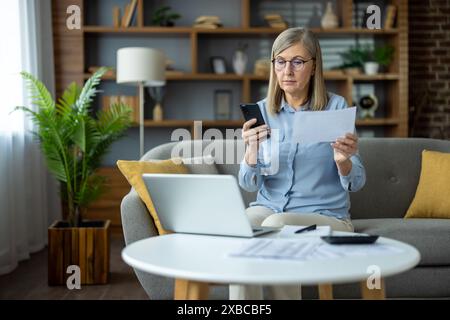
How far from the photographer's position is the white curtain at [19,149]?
158 inches

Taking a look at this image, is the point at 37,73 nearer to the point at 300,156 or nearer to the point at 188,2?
the point at 188,2

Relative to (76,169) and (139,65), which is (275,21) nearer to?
(139,65)

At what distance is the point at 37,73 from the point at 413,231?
3145 millimetres

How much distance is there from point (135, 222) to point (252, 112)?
729 mm

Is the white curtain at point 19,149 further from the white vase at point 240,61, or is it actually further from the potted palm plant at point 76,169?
the white vase at point 240,61

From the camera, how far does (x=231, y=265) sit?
1.34 meters

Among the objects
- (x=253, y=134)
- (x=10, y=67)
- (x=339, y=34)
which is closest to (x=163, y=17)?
(x=339, y=34)

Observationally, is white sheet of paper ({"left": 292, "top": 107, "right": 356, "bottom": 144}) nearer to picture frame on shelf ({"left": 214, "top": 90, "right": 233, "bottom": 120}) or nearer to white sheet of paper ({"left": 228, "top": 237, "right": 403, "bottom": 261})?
white sheet of paper ({"left": 228, "top": 237, "right": 403, "bottom": 261})

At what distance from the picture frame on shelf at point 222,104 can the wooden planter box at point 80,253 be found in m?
2.46

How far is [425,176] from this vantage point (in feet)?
10.2

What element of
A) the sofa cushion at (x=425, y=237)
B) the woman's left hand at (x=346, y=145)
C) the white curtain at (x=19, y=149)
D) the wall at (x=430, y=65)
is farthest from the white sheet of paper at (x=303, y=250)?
the wall at (x=430, y=65)

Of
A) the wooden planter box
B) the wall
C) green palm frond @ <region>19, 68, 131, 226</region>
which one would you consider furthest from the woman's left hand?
the wall
